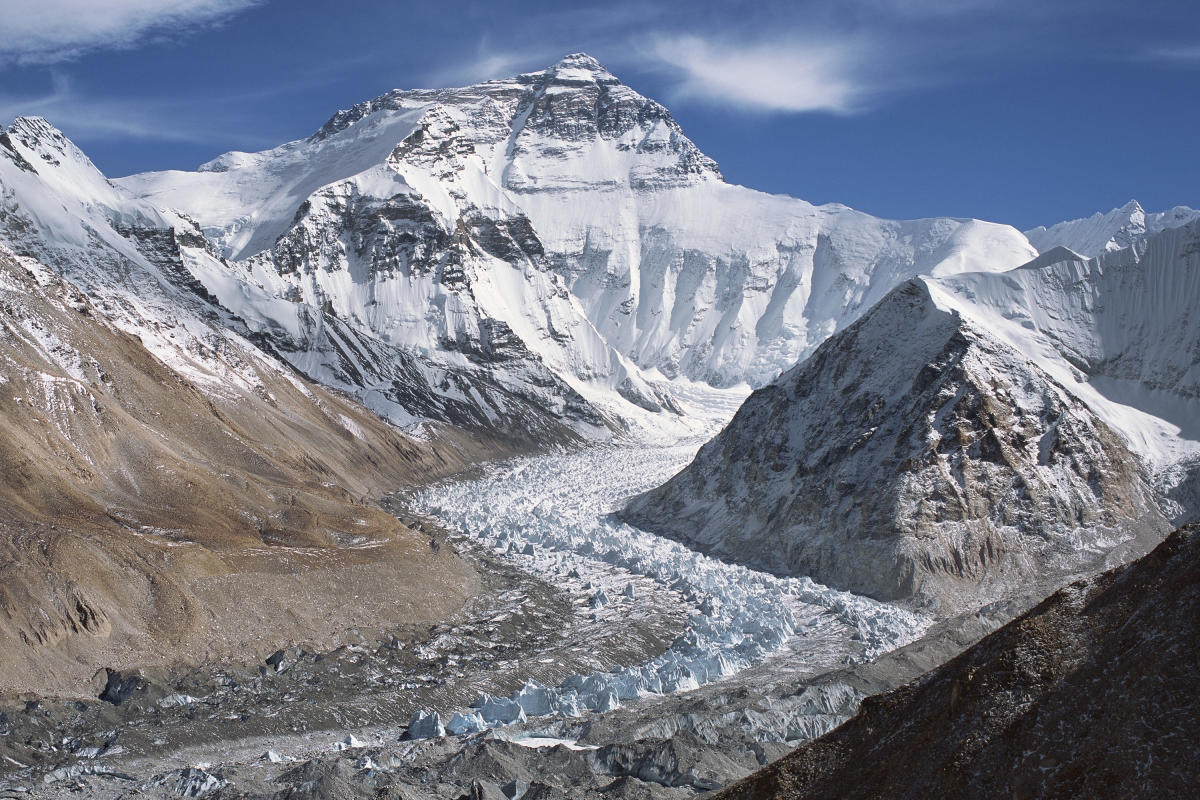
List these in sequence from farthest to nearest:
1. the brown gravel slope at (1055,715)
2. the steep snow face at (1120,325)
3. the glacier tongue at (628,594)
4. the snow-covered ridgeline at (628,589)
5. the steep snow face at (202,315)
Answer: the steep snow face at (202,315) → the steep snow face at (1120,325) → the glacier tongue at (628,594) → the snow-covered ridgeline at (628,589) → the brown gravel slope at (1055,715)

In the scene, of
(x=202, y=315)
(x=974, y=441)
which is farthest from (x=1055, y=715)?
(x=202, y=315)

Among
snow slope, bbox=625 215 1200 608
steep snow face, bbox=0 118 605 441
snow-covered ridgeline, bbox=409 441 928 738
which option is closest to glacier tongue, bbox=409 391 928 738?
snow-covered ridgeline, bbox=409 441 928 738

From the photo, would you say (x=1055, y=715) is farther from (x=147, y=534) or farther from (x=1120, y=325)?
(x=1120, y=325)

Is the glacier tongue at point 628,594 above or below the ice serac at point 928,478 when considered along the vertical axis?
below

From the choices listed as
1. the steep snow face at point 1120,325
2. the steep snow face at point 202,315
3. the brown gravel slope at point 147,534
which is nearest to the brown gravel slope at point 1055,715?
the brown gravel slope at point 147,534

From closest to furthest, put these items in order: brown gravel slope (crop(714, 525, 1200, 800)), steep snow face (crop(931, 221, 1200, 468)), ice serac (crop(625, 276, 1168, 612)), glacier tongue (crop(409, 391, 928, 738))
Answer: brown gravel slope (crop(714, 525, 1200, 800)) < glacier tongue (crop(409, 391, 928, 738)) < ice serac (crop(625, 276, 1168, 612)) < steep snow face (crop(931, 221, 1200, 468))

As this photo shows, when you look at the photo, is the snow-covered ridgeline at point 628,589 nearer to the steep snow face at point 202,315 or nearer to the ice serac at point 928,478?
the ice serac at point 928,478

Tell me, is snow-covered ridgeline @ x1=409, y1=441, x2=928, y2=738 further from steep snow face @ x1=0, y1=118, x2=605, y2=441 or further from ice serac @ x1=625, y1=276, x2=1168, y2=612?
steep snow face @ x1=0, y1=118, x2=605, y2=441
